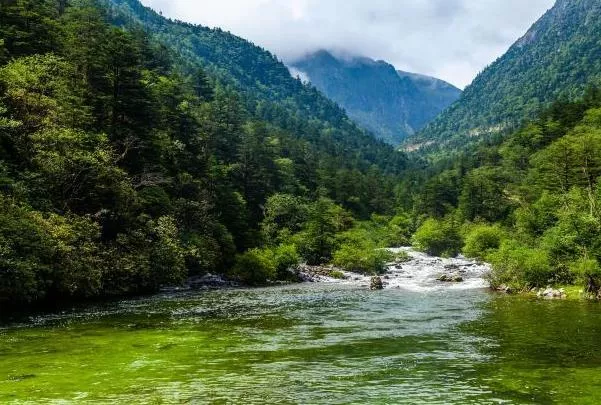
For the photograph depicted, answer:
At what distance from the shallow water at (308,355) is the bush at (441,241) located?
73.5 m

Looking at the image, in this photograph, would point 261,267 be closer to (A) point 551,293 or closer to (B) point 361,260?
(B) point 361,260

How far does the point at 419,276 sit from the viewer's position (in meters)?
75.1

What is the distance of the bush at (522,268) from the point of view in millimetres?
49906

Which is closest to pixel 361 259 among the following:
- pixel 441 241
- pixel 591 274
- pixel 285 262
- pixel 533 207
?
pixel 285 262

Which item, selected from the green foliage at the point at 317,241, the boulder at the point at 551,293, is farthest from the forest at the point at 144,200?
the boulder at the point at 551,293

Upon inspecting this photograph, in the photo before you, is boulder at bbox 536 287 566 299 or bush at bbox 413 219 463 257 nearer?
boulder at bbox 536 287 566 299

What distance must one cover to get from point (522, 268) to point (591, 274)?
7.75 metres

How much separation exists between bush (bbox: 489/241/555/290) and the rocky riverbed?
4403 mm

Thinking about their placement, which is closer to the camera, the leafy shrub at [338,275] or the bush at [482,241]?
the leafy shrub at [338,275]

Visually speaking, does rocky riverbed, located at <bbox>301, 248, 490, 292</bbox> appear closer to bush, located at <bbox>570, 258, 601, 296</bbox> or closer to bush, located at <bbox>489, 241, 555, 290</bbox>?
bush, located at <bbox>489, 241, 555, 290</bbox>

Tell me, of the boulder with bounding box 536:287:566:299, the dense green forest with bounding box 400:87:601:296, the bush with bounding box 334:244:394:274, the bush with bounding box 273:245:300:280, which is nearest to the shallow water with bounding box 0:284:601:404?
the boulder with bounding box 536:287:566:299

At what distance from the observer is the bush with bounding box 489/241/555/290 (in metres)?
49.9

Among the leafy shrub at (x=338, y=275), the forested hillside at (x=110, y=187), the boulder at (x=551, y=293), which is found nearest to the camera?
the forested hillside at (x=110, y=187)

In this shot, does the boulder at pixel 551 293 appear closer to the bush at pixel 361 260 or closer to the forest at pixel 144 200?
the forest at pixel 144 200
